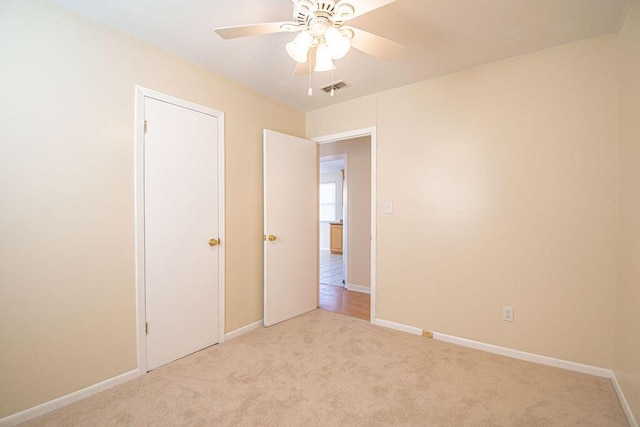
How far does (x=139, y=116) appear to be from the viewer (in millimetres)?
2039

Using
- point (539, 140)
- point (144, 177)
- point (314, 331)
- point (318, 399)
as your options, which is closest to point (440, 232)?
point (539, 140)

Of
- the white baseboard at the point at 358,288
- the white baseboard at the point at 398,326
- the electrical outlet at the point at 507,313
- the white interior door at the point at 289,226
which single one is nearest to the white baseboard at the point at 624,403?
the electrical outlet at the point at 507,313

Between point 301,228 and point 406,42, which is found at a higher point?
point 406,42

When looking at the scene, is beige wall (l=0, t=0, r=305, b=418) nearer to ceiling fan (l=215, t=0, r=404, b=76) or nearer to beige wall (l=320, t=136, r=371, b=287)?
ceiling fan (l=215, t=0, r=404, b=76)

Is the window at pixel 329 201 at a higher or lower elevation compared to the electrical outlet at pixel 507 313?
higher

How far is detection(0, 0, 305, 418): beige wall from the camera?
155cm

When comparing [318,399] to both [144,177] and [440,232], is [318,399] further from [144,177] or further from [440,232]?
[144,177]

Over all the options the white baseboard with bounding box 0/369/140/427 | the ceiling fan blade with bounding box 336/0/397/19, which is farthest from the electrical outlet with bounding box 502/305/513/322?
the white baseboard with bounding box 0/369/140/427

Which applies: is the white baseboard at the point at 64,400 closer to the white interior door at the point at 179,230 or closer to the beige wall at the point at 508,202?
the white interior door at the point at 179,230

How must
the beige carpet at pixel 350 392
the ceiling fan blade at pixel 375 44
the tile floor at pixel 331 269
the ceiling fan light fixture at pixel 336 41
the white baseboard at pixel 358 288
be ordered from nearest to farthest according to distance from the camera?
the ceiling fan light fixture at pixel 336 41
the ceiling fan blade at pixel 375 44
the beige carpet at pixel 350 392
the white baseboard at pixel 358 288
the tile floor at pixel 331 269

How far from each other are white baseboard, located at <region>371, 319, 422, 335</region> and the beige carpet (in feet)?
0.83

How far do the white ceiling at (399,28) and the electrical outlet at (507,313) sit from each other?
206 cm

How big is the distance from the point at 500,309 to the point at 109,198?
3.13 metres

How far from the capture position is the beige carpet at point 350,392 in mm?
1599
